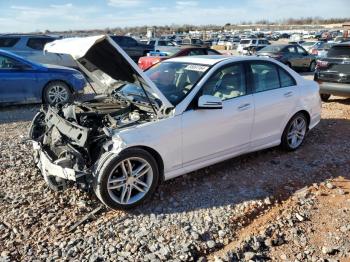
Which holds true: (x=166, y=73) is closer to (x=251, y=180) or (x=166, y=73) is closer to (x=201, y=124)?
(x=201, y=124)

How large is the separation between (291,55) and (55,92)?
12371 mm

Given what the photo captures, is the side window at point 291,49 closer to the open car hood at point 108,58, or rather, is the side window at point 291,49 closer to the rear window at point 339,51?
the rear window at point 339,51

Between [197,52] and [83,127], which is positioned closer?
[83,127]

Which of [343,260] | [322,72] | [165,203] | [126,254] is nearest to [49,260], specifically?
[126,254]

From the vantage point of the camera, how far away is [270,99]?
545 cm

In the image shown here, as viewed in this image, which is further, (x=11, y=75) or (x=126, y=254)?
(x=11, y=75)

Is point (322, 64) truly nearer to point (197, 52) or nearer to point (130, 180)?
point (197, 52)

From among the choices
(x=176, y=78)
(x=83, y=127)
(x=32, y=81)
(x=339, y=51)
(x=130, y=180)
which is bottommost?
(x=130, y=180)

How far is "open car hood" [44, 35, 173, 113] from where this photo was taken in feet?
12.9

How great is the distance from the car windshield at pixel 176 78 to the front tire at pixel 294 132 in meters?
1.86

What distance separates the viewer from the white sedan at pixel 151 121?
407 cm

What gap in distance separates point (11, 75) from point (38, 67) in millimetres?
690

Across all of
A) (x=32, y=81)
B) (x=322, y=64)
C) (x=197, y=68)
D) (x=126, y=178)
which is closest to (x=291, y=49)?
(x=322, y=64)

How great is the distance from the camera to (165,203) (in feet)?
14.5
